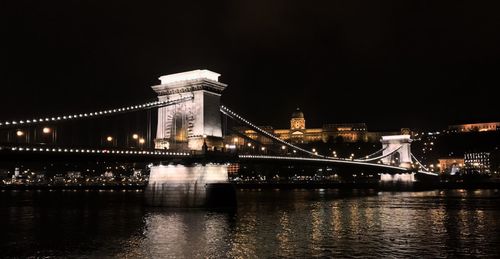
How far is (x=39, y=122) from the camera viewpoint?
32.4 metres

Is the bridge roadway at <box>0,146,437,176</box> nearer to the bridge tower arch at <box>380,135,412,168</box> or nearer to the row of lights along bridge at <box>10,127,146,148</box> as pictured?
the row of lights along bridge at <box>10,127,146,148</box>

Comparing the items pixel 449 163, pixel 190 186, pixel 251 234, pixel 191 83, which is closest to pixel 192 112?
pixel 191 83

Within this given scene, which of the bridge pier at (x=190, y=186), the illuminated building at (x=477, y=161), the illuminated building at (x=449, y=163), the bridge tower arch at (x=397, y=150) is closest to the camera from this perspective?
the bridge pier at (x=190, y=186)

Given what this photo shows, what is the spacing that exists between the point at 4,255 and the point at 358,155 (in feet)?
445

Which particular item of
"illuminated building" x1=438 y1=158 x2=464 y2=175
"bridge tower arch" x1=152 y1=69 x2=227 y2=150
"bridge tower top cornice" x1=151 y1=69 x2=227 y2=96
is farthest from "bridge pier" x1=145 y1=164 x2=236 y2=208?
"illuminated building" x1=438 y1=158 x2=464 y2=175

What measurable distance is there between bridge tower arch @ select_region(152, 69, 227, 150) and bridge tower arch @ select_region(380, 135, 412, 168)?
65.7 meters

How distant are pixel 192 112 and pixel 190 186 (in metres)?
6.56

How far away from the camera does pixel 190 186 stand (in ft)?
144

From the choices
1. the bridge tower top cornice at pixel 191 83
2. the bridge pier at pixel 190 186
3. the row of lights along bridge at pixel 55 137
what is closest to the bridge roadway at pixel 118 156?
the bridge pier at pixel 190 186

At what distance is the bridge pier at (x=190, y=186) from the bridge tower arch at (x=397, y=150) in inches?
2666

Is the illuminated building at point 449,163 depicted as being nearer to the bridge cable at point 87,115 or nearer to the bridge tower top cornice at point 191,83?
the bridge tower top cornice at point 191,83

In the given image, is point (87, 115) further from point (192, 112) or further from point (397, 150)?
point (397, 150)

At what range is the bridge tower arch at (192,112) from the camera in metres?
46.3

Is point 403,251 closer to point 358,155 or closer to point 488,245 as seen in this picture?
point 488,245
